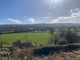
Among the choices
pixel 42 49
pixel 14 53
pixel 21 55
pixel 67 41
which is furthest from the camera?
pixel 67 41

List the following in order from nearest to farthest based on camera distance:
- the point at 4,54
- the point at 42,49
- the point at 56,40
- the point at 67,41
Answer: the point at 4,54 → the point at 42,49 → the point at 56,40 → the point at 67,41

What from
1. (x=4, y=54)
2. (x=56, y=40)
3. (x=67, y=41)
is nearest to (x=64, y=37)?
(x=67, y=41)

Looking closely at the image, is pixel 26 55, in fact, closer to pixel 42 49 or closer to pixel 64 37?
pixel 42 49

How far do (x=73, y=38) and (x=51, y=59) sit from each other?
14.6 m

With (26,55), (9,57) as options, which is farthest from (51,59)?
(9,57)

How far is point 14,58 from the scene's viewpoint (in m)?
11.5

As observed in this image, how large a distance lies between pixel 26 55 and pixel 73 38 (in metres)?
14.1

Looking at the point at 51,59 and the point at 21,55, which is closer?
the point at 51,59

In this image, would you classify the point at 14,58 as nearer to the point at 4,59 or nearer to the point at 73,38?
the point at 4,59

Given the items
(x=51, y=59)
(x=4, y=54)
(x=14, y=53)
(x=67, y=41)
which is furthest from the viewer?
(x=67, y=41)

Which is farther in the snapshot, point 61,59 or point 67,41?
point 67,41

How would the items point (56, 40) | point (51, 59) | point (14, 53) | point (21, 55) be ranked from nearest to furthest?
point (51, 59)
point (21, 55)
point (14, 53)
point (56, 40)

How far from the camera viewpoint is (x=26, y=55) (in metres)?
11.1

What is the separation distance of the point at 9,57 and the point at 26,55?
5.37 feet
